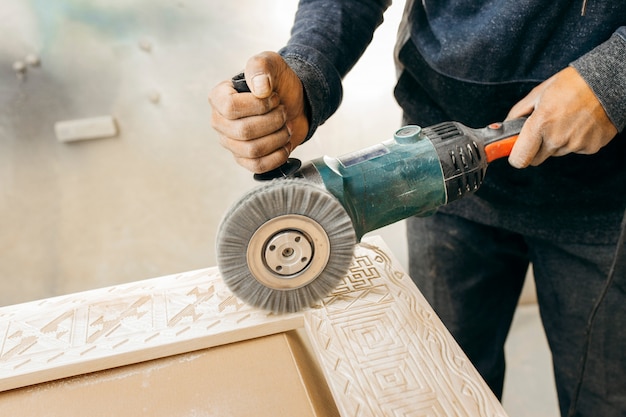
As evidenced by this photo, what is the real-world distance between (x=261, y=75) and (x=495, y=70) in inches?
17.9

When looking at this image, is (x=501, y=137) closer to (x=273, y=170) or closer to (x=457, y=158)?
(x=457, y=158)

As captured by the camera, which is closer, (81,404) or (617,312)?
(81,404)

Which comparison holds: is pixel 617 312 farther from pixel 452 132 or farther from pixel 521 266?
pixel 452 132

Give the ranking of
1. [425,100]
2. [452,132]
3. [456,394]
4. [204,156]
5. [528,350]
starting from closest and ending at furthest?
[456,394], [452,132], [425,100], [204,156], [528,350]

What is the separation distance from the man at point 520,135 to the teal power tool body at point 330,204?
0.08 m

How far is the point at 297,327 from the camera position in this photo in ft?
3.28

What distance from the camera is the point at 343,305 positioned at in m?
1.00

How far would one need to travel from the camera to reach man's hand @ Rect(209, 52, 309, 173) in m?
0.88

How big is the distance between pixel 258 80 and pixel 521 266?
852 mm

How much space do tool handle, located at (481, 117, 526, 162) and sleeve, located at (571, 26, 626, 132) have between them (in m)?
0.12

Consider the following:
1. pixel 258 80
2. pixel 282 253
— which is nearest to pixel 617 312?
pixel 282 253

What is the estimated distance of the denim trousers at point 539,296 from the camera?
1127 millimetres

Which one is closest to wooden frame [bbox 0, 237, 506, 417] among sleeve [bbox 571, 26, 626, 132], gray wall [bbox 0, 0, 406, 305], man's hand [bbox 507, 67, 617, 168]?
man's hand [bbox 507, 67, 617, 168]

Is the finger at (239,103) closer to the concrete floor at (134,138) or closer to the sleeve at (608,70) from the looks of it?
the sleeve at (608,70)
